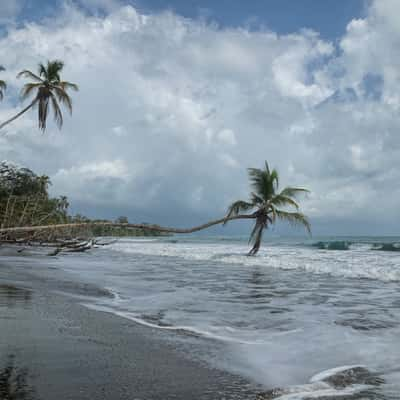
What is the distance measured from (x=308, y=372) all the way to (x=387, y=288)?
8.39 m

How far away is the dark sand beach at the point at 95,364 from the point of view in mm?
3354

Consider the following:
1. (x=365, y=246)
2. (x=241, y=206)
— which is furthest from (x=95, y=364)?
(x=365, y=246)

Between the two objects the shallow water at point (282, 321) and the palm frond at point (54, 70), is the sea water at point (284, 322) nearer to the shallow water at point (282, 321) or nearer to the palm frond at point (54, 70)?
the shallow water at point (282, 321)

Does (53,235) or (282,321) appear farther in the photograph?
(282,321)

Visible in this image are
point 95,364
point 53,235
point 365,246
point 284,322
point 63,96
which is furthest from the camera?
point 365,246

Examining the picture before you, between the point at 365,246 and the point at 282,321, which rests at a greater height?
the point at 365,246

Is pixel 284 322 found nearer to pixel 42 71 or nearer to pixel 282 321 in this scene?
pixel 282 321

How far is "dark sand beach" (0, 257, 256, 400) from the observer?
335 centimetres

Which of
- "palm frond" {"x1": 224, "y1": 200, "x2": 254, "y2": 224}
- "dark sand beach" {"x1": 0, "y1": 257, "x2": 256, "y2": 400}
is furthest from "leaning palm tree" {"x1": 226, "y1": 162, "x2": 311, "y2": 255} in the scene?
"dark sand beach" {"x1": 0, "y1": 257, "x2": 256, "y2": 400}

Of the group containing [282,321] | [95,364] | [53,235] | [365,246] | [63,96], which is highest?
[63,96]

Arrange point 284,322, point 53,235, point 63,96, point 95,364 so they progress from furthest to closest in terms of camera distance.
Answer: point 63,96
point 284,322
point 53,235
point 95,364

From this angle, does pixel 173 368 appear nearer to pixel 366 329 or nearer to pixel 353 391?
Answer: pixel 353 391

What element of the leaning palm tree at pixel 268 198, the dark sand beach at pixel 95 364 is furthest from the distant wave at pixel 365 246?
the dark sand beach at pixel 95 364

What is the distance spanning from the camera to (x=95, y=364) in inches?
160
